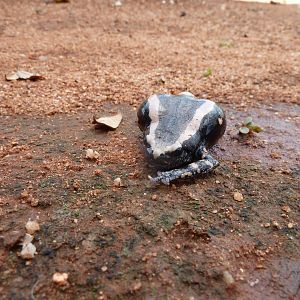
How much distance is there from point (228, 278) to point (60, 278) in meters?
1.00

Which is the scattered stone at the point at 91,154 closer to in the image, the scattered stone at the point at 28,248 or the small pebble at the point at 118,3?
the scattered stone at the point at 28,248

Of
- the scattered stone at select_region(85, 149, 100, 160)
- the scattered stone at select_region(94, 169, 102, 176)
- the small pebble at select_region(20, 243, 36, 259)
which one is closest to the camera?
the small pebble at select_region(20, 243, 36, 259)

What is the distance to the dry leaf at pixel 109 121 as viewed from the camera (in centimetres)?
390

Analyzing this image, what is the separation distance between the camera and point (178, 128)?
3246 mm

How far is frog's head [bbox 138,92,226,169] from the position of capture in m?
3.13

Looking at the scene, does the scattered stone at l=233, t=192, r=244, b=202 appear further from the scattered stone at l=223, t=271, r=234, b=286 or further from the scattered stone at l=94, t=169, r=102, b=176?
the scattered stone at l=94, t=169, r=102, b=176

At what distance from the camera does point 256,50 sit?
251 inches

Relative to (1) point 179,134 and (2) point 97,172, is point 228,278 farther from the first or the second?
(2) point 97,172

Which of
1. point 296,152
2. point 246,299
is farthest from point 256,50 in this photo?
point 246,299

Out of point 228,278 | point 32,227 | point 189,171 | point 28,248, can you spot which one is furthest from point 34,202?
point 228,278

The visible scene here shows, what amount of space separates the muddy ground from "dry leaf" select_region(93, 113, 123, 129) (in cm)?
8

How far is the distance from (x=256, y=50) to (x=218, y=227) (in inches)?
165

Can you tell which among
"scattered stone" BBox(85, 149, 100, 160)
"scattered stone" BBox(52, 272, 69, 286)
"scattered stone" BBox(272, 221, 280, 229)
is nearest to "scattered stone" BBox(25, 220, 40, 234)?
"scattered stone" BBox(52, 272, 69, 286)

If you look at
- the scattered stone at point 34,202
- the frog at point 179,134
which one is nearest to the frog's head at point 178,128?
the frog at point 179,134
